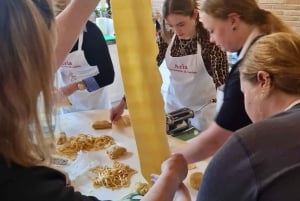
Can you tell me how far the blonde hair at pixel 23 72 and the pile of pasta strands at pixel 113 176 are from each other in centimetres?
69

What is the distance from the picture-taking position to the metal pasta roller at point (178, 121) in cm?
167

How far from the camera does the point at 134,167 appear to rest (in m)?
1.40

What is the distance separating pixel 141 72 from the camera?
2.75 ft

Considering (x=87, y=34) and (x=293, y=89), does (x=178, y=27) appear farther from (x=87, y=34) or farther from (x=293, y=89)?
(x=293, y=89)

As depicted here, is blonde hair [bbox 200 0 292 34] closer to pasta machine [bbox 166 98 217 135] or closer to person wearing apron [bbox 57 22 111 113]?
pasta machine [bbox 166 98 217 135]

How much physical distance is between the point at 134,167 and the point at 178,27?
92 centimetres

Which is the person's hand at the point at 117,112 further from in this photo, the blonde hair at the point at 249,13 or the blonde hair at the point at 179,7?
the blonde hair at the point at 249,13

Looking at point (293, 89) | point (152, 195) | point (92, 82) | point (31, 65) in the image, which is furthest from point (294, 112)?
point (92, 82)

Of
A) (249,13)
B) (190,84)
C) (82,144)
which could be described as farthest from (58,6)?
(190,84)

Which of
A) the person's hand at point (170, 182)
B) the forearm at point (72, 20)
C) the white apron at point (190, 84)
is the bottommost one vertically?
the white apron at point (190, 84)

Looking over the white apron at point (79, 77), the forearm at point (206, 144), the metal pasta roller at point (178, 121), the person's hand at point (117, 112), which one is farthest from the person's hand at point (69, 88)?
the forearm at point (206, 144)

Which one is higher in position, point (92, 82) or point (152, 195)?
point (152, 195)

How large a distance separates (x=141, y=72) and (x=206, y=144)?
0.58 meters

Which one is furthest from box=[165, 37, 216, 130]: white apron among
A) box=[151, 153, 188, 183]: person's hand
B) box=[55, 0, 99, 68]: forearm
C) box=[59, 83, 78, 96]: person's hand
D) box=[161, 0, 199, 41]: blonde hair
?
box=[55, 0, 99, 68]: forearm
